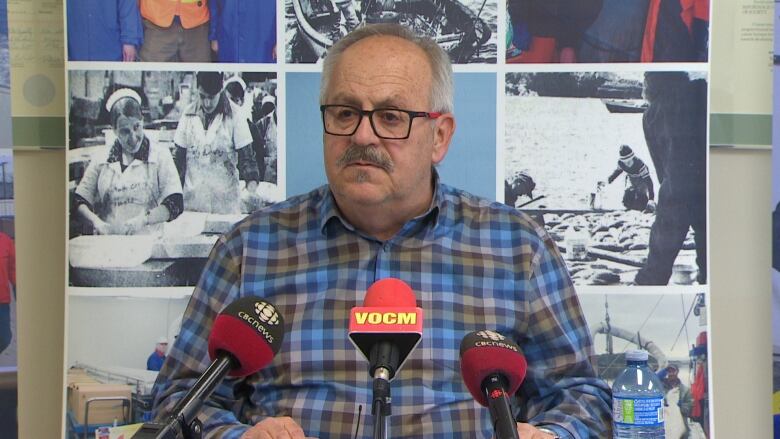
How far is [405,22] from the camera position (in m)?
2.35

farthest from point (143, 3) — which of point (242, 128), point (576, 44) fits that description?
point (576, 44)

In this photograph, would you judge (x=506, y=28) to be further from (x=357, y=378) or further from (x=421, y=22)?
(x=357, y=378)

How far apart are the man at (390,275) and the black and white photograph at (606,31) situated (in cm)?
33

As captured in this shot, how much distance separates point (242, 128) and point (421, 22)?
534mm

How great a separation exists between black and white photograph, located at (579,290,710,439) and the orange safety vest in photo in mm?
1225

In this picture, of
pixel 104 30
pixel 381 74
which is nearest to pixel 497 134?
pixel 381 74

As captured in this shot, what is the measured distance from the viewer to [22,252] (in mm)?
2543

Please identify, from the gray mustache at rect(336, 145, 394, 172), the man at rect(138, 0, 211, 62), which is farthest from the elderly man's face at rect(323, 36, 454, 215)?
the man at rect(138, 0, 211, 62)

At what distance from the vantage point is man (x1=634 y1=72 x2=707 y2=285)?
2.34 metres

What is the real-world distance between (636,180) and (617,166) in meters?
0.06

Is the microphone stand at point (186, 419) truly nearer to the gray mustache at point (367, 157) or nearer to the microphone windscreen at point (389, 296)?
the microphone windscreen at point (389, 296)

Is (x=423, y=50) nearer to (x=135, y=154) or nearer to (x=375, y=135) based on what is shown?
(x=375, y=135)

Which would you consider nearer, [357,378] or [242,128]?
[357,378]

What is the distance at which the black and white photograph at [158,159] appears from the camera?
2.36 metres
